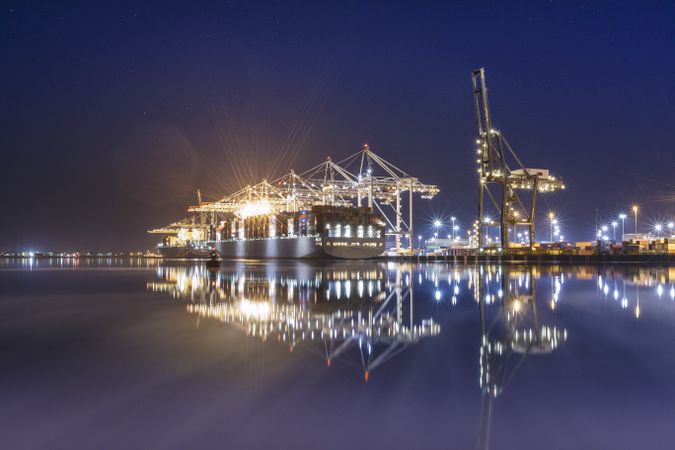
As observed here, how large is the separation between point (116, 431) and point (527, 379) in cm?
314

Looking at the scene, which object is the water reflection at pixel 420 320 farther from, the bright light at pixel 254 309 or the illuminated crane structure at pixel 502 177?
the illuminated crane structure at pixel 502 177

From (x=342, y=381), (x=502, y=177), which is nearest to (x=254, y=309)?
(x=342, y=381)

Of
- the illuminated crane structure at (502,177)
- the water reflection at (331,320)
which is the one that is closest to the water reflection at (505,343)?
the water reflection at (331,320)

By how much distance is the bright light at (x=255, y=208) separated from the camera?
9506 cm

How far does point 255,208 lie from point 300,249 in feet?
101

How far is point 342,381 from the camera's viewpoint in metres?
4.25

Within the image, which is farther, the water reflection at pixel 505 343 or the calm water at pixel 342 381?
the water reflection at pixel 505 343

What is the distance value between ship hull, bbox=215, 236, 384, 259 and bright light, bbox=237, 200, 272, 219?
813cm

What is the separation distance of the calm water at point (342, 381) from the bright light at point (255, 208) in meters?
86.9

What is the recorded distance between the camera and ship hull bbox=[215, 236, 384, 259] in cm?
6631

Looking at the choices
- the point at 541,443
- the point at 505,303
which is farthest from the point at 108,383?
the point at 505,303

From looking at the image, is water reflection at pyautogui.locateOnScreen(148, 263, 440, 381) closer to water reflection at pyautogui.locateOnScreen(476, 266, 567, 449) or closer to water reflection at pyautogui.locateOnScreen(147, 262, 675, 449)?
water reflection at pyautogui.locateOnScreen(147, 262, 675, 449)

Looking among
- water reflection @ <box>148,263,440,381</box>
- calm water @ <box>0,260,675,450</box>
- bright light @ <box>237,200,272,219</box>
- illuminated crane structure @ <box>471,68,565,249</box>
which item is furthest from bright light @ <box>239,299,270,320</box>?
bright light @ <box>237,200,272,219</box>

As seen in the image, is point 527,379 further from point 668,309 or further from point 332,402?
point 668,309
